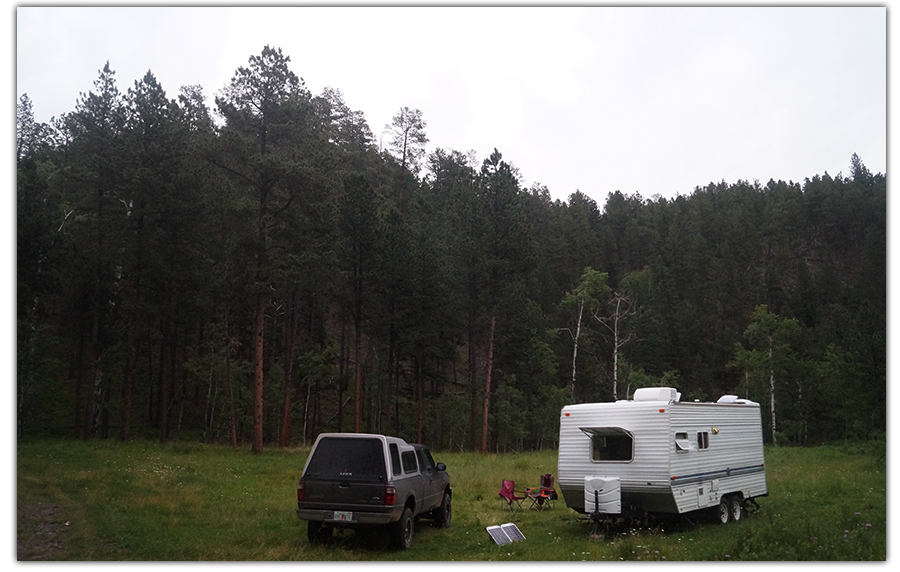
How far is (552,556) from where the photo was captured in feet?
35.4

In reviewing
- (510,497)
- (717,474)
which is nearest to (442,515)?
(510,497)

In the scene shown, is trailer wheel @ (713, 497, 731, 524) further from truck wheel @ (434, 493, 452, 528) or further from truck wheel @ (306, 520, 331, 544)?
truck wheel @ (306, 520, 331, 544)

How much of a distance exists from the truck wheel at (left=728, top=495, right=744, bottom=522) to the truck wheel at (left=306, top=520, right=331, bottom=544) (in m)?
8.78

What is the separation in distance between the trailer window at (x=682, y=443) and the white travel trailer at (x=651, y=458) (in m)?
0.02

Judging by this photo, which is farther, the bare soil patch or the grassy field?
the bare soil patch

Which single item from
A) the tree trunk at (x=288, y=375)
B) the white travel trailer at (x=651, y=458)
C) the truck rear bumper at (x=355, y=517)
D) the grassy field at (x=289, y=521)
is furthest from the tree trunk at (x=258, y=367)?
the truck rear bumper at (x=355, y=517)

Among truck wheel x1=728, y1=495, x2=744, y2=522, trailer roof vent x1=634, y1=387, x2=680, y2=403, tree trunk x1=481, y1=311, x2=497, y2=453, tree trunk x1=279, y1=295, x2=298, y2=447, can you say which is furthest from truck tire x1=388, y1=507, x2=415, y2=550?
tree trunk x1=481, y1=311, x2=497, y2=453

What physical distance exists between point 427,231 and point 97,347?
60.8ft

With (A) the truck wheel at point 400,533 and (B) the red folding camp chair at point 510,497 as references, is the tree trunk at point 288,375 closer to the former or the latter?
(B) the red folding camp chair at point 510,497

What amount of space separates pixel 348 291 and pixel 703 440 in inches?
1054

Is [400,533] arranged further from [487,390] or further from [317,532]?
[487,390]

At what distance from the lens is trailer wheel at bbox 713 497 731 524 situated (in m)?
14.1

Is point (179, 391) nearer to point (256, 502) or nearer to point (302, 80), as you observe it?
point (302, 80)

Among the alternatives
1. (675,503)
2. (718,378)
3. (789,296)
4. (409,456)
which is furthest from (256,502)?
(789,296)
